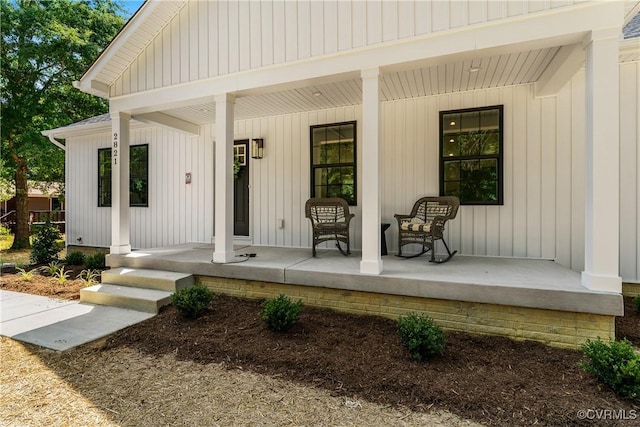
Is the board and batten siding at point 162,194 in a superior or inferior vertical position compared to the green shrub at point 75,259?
superior

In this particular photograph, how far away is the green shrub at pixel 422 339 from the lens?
2762mm

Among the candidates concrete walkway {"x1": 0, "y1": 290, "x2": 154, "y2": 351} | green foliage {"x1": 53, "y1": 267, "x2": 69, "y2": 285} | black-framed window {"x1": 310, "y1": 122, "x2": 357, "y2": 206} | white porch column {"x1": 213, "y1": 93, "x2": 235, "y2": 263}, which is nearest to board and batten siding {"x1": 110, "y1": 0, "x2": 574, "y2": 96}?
white porch column {"x1": 213, "y1": 93, "x2": 235, "y2": 263}

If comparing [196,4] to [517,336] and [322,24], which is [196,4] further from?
[517,336]

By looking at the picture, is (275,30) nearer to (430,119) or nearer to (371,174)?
(371,174)

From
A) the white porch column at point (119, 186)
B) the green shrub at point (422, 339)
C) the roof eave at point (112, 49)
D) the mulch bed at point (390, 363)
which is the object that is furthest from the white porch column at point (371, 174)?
the white porch column at point (119, 186)

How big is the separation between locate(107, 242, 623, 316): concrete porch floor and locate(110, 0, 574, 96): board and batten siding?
2606 mm

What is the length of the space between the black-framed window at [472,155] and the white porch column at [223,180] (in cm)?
326

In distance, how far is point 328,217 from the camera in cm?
509

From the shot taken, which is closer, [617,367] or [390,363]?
[617,367]

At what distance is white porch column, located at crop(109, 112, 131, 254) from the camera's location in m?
5.27

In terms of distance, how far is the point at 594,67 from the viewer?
2934 millimetres

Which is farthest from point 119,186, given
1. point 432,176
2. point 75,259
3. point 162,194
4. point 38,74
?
point 38,74

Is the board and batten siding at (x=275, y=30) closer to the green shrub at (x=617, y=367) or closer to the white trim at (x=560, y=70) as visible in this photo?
the white trim at (x=560, y=70)

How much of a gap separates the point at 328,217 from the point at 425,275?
6.32 feet
